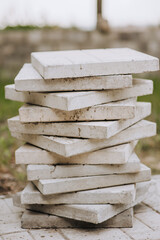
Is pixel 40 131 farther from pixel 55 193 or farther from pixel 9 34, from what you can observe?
pixel 9 34

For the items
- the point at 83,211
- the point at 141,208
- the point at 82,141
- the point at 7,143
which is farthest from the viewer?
the point at 7,143

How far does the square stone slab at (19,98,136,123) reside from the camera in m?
2.75

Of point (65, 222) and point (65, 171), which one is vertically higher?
point (65, 171)

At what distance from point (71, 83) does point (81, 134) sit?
12.8 inches

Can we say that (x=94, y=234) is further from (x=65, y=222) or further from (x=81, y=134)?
(x=81, y=134)

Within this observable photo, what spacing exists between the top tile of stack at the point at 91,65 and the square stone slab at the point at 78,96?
13cm

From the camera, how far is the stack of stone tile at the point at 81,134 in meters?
2.71

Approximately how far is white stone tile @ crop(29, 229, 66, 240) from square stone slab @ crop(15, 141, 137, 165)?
461 millimetres

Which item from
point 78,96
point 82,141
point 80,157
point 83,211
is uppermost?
point 78,96

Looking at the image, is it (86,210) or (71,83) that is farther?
(86,210)

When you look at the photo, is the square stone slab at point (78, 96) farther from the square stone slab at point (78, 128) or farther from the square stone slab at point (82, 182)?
the square stone slab at point (82, 182)

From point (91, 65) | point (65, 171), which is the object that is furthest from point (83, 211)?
→ point (91, 65)

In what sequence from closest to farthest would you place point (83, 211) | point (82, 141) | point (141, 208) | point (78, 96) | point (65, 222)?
1. point (78, 96)
2. point (82, 141)
3. point (83, 211)
4. point (65, 222)
5. point (141, 208)

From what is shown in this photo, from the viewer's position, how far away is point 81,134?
2738 millimetres
